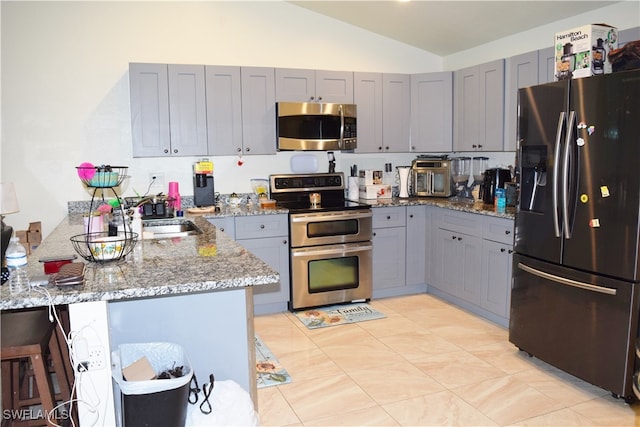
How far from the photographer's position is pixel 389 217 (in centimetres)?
470

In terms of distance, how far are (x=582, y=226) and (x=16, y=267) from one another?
278 centimetres

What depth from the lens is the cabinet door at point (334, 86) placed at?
4.69m

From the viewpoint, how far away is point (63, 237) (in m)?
3.09

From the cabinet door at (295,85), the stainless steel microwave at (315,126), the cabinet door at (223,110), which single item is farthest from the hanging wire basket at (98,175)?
the cabinet door at (295,85)

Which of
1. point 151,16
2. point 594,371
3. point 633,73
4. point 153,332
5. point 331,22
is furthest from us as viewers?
point 331,22

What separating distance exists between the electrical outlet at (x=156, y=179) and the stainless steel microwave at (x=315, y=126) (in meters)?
1.09

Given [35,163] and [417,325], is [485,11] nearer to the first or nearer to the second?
[417,325]

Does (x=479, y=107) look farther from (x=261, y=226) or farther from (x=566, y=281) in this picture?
(x=261, y=226)

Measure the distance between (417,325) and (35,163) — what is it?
3.39 meters

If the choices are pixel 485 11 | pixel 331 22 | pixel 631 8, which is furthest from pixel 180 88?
pixel 631 8

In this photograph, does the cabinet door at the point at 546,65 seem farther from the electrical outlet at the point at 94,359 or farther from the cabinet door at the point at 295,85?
the electrical outlet at the point at 94,359

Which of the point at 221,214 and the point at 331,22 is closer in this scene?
the point at 221,214

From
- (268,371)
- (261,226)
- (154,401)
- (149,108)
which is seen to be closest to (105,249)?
(154,401)

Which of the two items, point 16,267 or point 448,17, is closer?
point 16,267
